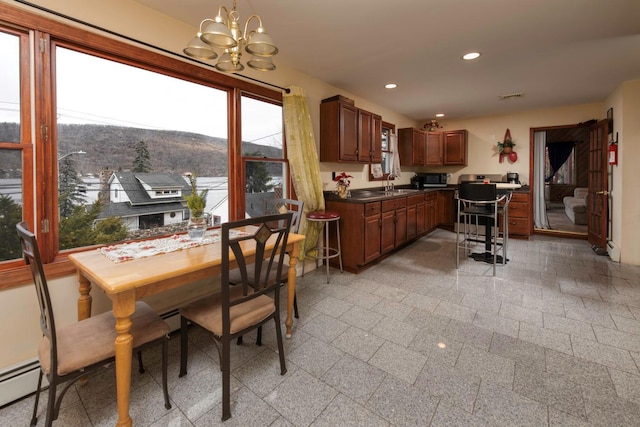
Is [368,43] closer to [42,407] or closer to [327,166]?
[327,166]

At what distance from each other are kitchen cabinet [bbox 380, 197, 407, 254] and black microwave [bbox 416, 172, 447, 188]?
2071 millimetres

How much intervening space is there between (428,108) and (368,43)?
2.91 m

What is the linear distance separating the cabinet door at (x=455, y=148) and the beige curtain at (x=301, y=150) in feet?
12.6

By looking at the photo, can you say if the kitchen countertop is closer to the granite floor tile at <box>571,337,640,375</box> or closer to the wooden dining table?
the wooden dining table

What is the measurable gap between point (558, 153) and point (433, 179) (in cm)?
581

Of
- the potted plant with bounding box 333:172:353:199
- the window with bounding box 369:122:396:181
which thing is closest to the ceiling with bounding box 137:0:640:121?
the window with bounding box 369:122:396:181

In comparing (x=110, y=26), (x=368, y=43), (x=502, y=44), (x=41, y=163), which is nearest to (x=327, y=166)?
(x=368, y=43)

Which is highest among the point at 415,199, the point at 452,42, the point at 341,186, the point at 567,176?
the point at 452,42

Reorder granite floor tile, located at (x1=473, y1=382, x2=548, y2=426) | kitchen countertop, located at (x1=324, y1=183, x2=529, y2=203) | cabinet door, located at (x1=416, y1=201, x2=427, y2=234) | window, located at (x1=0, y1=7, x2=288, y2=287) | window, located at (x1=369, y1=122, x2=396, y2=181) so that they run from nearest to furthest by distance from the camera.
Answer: granite floor tile, located at (x1=473, y1=382, x2=548, y2=426) < window, located at (x1=0, y1=7, x2=288, y2=287) < kitchen countertop, located at (x1=324, y1=183, x2=529, y2=203) < cabinet door, located at (x1=416, y1=201, x2=427, y2=234) < window, located at (x1=369, y1=122, x2=396, y2=181)

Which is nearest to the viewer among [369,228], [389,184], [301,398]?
[301,398]

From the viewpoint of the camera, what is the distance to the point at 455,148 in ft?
19.6

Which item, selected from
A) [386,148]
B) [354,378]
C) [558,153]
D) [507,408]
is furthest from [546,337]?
[558,153]

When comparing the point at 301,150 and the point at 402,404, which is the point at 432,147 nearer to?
the point at 301,150

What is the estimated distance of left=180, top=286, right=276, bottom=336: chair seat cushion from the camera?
1.56 metres
